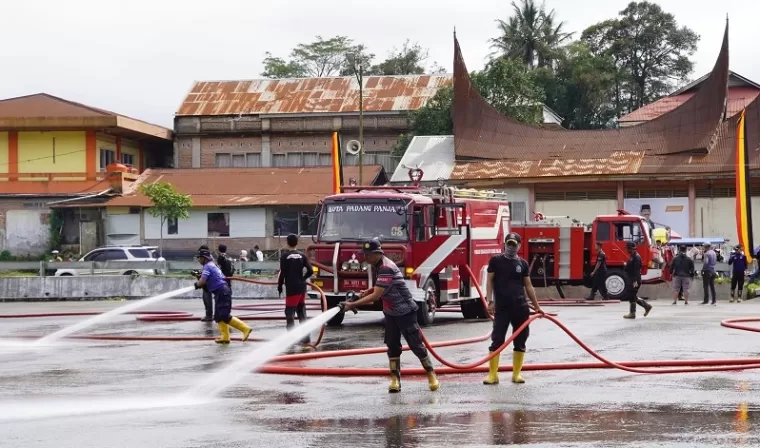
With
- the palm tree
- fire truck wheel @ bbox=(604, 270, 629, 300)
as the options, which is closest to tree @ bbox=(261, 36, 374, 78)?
the palm tree

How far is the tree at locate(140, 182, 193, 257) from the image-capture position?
162 feet

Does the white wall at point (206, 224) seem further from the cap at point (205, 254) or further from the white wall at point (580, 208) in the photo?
the cap at point (205, 254)

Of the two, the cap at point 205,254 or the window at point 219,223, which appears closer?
the cap at point 205,254

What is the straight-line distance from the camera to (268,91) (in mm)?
64188

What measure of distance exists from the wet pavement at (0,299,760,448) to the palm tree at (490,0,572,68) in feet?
204

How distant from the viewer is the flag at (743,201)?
3769 centimetres

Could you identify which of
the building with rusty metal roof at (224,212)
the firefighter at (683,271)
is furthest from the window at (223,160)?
the firefighter at (683,271)

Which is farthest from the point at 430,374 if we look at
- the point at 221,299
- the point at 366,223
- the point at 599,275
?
the point at 599,275

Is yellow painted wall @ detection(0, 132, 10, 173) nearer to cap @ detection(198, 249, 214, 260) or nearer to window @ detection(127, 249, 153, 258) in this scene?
window @ detection(127, 249, 153, 258)

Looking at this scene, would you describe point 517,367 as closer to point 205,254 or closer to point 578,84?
point 205,254

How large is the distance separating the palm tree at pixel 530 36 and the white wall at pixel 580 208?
28134mm

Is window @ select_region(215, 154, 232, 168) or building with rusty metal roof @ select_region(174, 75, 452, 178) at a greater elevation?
building with rusty metal roof @ select_region(174, 75, 452, 178)

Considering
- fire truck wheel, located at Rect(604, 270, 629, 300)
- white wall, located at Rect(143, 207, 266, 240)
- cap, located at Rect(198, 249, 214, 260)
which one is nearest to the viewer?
cap, located at Rect(198, 249, 214, 260)

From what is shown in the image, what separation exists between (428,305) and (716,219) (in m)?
31.3
